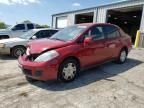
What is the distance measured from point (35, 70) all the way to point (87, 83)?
146cm

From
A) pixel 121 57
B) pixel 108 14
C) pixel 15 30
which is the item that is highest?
pixel 108 14

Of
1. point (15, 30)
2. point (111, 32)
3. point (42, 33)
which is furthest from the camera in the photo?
point (15, 30)

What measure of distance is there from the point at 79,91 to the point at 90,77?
1.15 m

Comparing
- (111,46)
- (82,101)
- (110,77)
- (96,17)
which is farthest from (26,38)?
(96,17)

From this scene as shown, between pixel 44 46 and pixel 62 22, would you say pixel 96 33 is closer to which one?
pixel 44 46

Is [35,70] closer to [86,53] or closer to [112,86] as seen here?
[86,53]

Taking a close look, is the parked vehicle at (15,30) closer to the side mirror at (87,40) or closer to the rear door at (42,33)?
the rear door at (42,33)

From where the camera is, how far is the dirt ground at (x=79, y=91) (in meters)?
3.61

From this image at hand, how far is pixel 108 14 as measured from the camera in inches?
728

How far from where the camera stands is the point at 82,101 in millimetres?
3719

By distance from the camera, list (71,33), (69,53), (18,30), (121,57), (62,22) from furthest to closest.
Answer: (62,22) → (18,30) → (121,57) → (71,33) → (69,53)

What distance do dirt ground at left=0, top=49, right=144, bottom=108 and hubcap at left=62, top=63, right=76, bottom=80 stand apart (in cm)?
19

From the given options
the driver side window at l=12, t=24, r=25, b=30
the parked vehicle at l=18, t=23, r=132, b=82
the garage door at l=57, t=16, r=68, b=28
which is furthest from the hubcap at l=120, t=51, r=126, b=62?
the garage door at l=57, t=16, r=68, b=28

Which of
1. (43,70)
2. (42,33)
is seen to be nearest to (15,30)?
(42,33)
